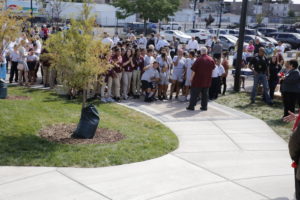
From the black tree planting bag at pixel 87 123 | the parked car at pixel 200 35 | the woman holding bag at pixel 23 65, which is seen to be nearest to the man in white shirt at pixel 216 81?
the woman holding bag at pixel 23 65

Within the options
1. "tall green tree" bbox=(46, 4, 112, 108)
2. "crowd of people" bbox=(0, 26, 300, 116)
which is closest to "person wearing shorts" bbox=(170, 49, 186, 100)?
"crowd of people" bbox=(0, 26, 300, 116)

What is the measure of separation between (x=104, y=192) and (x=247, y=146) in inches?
160

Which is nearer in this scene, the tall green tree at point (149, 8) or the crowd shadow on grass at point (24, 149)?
the crowd shadow on grass at point (24, 149)

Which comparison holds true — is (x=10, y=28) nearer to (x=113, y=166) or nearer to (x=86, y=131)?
(x=86, y=131)

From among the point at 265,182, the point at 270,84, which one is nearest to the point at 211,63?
the point at 270,84

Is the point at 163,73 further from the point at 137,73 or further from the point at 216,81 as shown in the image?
the point at 216,81

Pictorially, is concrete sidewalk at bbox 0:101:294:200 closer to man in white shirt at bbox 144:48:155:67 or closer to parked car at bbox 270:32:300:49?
man in white shirt at bbox 144:48:155:67

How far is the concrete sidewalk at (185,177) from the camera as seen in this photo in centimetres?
635

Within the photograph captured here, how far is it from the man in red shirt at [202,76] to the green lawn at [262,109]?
1465 mm

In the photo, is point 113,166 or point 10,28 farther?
point 10,28

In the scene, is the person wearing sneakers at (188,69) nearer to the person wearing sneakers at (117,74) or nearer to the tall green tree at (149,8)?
the person wearing sneakers at (117,74)

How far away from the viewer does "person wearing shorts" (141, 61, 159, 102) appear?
44.7 ft

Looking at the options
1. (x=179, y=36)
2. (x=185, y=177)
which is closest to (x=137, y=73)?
(x=185, y=177)

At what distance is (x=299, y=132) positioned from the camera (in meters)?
5.05
